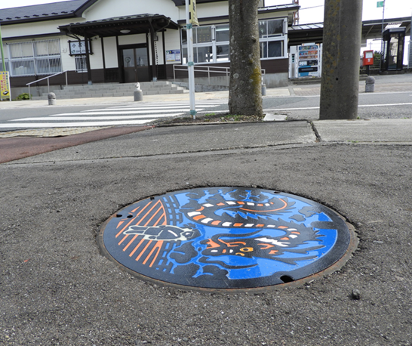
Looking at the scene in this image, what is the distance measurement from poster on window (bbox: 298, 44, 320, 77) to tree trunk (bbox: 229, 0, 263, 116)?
23771mm

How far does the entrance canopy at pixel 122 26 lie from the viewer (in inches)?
898

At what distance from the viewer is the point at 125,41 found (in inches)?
1027

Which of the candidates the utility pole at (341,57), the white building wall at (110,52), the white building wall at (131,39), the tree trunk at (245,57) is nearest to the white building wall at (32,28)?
the white building wall at (110,52)

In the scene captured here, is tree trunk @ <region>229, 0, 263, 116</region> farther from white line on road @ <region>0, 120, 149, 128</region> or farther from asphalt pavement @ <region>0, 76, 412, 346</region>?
asphalt pavement @ <region>0, 76, 412, 346</region>

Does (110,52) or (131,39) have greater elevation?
(131,39)

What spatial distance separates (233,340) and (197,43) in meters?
25.9

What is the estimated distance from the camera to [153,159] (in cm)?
436

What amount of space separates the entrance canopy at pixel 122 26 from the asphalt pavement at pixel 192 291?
20670mm

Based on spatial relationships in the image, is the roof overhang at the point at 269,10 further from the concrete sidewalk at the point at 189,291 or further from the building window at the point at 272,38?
the concrete sidewalk at the point at 189,291

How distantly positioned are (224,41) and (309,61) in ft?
27.1

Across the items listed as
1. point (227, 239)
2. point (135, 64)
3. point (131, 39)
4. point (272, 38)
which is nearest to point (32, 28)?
point (131, 39)

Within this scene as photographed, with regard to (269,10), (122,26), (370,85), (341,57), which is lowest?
(370,85)

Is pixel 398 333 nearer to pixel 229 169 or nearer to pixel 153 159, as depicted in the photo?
pixel 229 169

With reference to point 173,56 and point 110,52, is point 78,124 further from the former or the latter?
point 110,52
